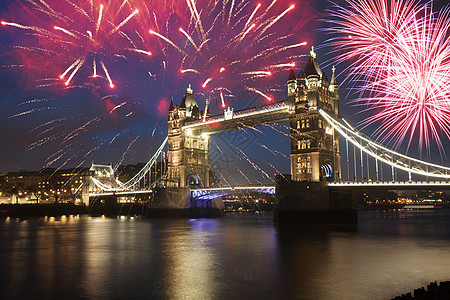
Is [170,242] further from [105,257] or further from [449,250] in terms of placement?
[449,250]

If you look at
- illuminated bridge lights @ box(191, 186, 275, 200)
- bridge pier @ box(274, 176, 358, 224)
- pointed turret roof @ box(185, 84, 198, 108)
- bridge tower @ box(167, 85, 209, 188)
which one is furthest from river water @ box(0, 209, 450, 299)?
pointed turret roof @ box(185, 84, 198, 108)

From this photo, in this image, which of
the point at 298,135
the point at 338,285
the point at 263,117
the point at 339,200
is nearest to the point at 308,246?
the point at 338,285

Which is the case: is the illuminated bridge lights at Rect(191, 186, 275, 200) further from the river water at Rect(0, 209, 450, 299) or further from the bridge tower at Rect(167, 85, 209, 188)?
the river water at Rect(0, 209, 450, 299)

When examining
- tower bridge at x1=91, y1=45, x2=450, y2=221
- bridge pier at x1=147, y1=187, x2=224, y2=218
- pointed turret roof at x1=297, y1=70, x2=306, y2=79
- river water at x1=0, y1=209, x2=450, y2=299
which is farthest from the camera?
bridge pier at x1=147, y1=187, x2=224, y2=218

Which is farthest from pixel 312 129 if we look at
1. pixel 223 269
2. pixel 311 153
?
pixel 223 269

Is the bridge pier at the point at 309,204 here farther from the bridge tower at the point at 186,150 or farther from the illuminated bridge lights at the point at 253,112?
the bridge tower at the point at 186,150
